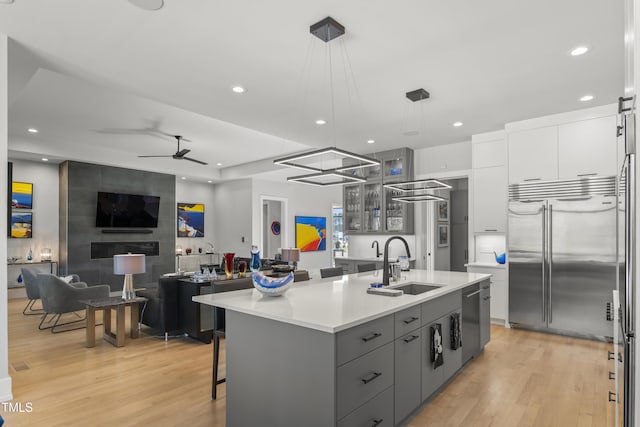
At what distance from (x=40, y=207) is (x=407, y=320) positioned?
790cm

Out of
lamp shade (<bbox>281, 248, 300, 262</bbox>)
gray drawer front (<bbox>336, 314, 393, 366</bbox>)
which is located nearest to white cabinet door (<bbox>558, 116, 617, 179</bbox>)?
gray drawer front (<bbox>336, 314, 393, 366</bbox>)

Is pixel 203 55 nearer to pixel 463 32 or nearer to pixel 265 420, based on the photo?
pixel 463 32

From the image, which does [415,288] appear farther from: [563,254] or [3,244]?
[3,244]

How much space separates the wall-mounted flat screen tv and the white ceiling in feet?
7.73

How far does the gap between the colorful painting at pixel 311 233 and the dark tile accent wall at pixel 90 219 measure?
3.50 meters

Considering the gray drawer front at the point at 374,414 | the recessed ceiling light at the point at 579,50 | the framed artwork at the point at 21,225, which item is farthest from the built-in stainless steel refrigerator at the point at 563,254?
the framed artwork at the point at 21,225

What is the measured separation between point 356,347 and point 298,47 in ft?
7.57

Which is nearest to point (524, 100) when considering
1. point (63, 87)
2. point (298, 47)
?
point (298, 47)

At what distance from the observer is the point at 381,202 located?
6688 mm

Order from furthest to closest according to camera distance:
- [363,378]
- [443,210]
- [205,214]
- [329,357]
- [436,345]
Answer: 1. [205,214]
2. [443,210]
3. [436,345]
4. [363,378]
5. [329,357]

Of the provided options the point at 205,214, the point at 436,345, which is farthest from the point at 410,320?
the point at 205,214

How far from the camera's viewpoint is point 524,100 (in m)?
4.18

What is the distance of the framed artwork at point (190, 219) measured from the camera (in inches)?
374

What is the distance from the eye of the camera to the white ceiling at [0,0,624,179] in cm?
254
